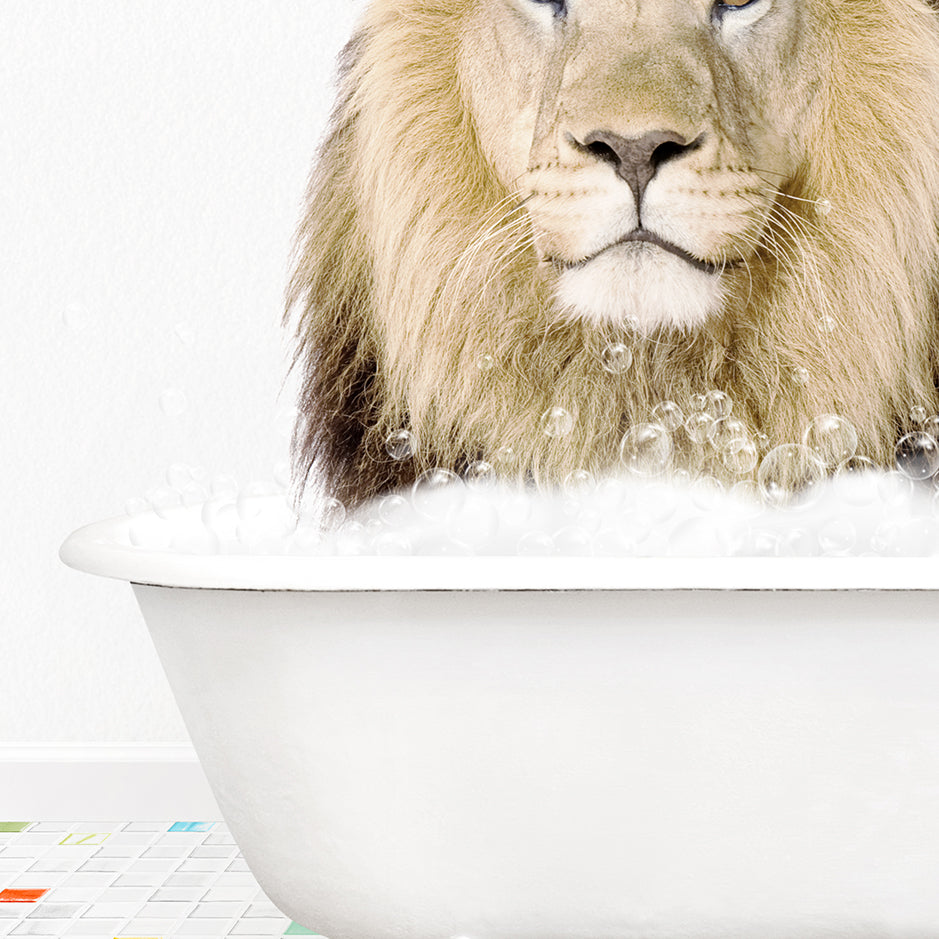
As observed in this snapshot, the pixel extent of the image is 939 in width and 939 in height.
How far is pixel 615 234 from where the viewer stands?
156 cm

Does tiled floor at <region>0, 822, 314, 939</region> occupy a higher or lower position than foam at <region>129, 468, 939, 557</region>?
lower

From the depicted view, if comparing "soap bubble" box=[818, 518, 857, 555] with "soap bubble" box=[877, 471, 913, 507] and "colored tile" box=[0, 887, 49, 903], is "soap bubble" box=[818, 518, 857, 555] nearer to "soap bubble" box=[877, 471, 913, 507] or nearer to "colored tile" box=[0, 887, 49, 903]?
"soap bubble" box=[877, 471, 913, 507]

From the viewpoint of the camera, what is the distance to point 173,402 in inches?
68.6

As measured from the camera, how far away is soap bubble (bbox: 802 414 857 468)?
1.60 m

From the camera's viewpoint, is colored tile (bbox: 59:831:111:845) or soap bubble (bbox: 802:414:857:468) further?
colored tile (bbox: 59:831:111:845)

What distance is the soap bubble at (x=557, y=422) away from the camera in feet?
5.41

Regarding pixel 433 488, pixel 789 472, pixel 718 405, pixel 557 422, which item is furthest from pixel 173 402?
pixel 789 472

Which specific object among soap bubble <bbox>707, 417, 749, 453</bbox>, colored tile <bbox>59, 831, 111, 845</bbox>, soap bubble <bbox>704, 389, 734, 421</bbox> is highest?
soap bubble <bbox>704, 389, 734, 421</bbox>

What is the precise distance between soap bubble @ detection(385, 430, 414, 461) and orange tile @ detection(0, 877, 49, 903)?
2.66ft

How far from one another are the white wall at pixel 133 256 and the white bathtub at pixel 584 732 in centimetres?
76

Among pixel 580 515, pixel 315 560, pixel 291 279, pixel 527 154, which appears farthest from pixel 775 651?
pixel 291 279

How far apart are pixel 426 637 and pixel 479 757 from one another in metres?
0.14

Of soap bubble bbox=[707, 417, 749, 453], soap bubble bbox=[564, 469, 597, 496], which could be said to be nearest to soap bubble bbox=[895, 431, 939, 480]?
soap bubble bbox=[707, 417, 749, 453]

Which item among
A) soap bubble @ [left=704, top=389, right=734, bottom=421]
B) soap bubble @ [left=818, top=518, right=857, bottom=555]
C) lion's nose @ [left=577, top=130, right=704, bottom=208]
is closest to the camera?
soap bubble @ [left=818, top=518, right=857, bottom=555]
